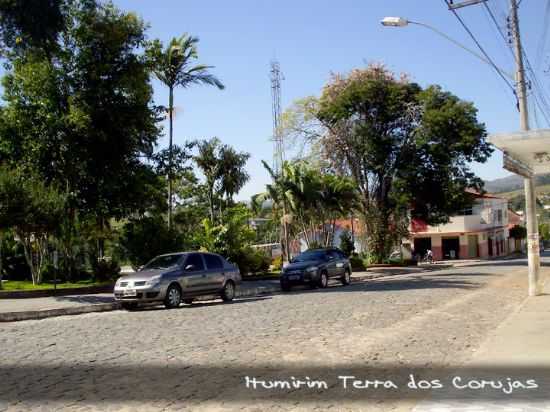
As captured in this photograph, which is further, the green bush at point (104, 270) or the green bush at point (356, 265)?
the green bush at point (356, 265)

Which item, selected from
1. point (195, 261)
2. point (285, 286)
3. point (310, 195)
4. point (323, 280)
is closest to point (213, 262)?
point (195, 261)

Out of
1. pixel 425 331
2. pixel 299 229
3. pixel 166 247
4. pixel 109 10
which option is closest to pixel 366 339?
pixel 425 331

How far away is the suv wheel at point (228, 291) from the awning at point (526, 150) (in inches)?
387

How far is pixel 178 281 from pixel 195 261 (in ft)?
3.96

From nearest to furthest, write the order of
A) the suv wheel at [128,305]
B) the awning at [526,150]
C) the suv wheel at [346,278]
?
the awning at [526,150] → the suv wheel at [128,305] → the suv wheel at [346,278]

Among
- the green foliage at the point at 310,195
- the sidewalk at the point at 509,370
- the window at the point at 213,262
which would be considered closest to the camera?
the sidewalk at the point at 509,370

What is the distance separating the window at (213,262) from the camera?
19948 millimetres

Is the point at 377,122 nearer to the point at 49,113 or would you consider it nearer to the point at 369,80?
the point at 369,80

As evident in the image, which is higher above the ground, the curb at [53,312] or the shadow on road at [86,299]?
the shadow on road at [86,299]

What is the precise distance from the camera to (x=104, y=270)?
28.1m

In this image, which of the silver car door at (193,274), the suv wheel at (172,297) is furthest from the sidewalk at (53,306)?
the silver car door at (193,274)

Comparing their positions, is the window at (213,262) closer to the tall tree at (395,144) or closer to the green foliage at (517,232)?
the tall tree at (395,144)

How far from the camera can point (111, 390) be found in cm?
732

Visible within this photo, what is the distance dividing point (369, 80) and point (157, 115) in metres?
21.6
